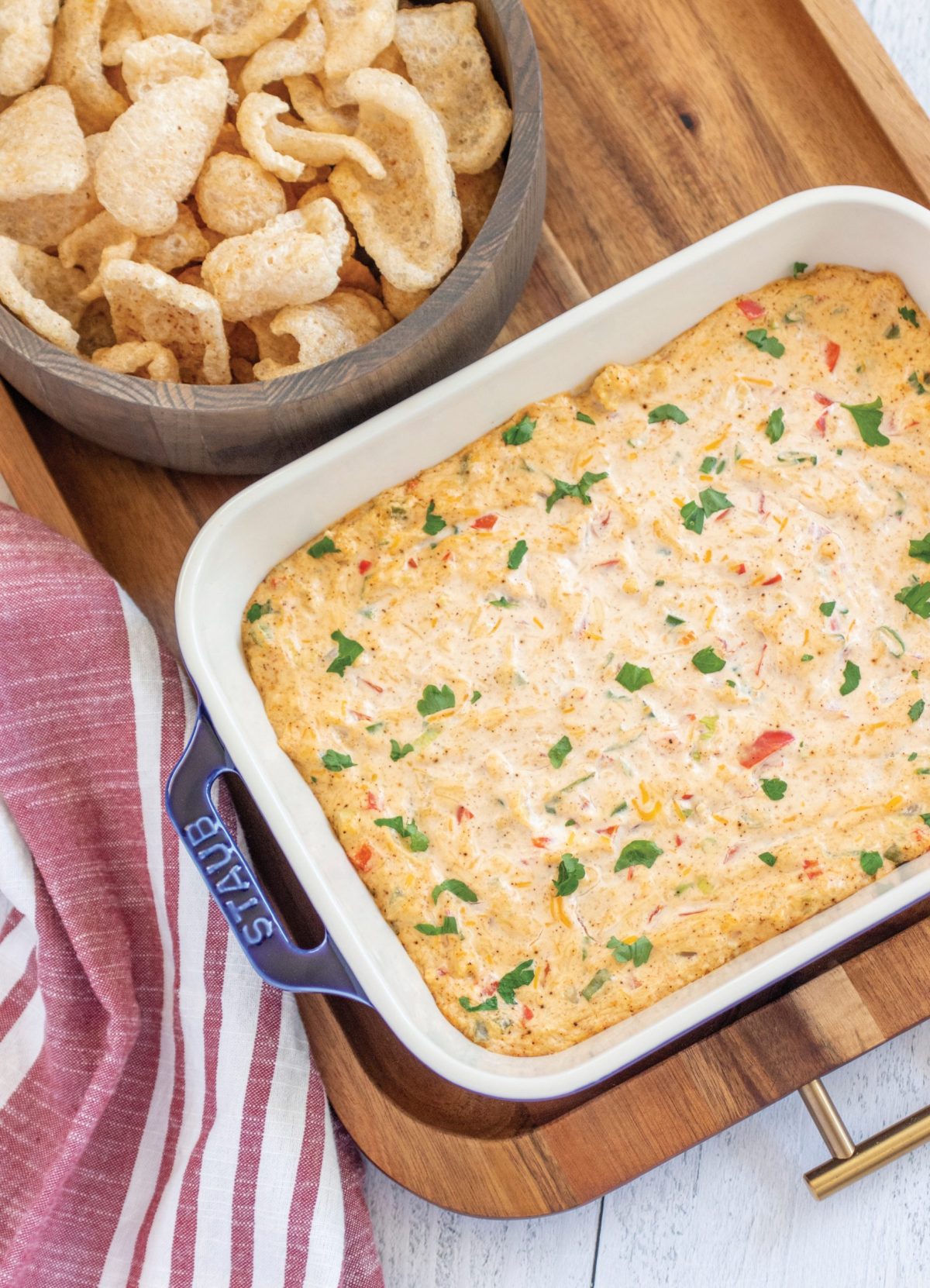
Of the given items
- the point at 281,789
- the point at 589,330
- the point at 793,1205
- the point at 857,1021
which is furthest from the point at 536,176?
the point at 793,1205

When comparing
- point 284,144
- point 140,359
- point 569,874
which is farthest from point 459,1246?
point 284,144

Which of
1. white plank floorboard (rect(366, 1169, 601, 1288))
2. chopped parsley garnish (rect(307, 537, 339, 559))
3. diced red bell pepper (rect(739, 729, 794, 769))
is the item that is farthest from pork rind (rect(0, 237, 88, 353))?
white plank floorboard (rect(366, 1169, 601, 1288))

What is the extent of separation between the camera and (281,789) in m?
1.70

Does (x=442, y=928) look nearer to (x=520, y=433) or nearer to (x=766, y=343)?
(x=520, y=433)

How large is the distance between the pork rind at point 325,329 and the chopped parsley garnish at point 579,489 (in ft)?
1.13

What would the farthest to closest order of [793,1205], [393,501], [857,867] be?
[793,1205] < [393,501] < [857,867]

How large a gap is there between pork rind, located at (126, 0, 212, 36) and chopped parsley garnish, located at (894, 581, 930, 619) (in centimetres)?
129

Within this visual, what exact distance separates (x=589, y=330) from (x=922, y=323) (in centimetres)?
51

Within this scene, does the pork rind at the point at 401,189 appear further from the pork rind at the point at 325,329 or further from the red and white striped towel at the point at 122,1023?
the red and white striped towel at the point at 122,1023

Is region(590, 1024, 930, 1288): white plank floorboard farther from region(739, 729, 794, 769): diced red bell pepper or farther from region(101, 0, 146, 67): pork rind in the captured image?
region(101, 0, 146, 67): pork rind

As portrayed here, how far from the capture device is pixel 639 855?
1.70 metres

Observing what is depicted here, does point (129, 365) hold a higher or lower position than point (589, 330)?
higher

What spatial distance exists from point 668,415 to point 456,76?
1.87 ft

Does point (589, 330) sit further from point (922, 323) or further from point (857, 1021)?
point (857, 1021)
